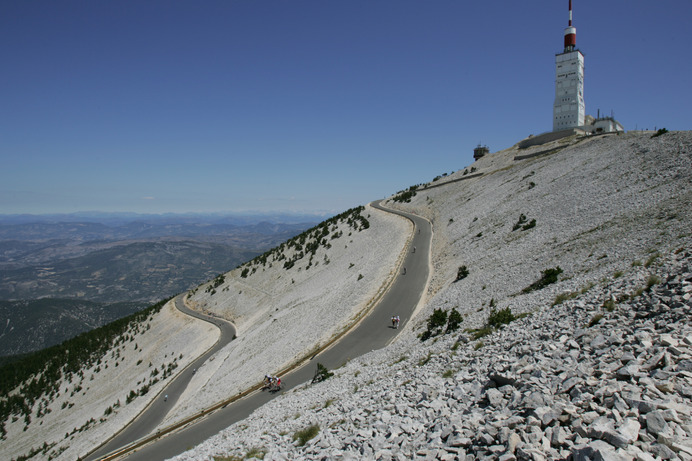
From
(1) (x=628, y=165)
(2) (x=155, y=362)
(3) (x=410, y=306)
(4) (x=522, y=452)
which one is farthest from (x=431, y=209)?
(4) (x=522, y=452)

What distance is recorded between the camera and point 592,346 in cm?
931

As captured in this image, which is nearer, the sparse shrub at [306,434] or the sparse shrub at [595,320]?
the sparse shrub at [306,434]

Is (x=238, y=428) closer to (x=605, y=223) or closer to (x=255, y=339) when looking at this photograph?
(x=255, y=339)

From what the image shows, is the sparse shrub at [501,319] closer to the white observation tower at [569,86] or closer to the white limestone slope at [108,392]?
the white limestone slope at [108,392]

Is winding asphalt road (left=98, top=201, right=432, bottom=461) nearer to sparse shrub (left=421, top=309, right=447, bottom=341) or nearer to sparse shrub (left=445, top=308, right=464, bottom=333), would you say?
sparse shrub (left=421, top=309, right=447, bottom=341)

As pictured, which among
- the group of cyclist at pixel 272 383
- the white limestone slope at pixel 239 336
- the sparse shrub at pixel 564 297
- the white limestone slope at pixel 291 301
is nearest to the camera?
the sparse shrub at pixel 564 297

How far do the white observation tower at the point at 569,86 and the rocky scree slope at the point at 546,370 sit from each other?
156ft

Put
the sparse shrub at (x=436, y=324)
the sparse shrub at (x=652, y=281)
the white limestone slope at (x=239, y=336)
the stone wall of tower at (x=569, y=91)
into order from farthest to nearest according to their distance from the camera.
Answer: the stone wall of tower at (x=569, y=91), the white limestone slope at (x=239, y=336), the sparse shrub at (x=436, y=324), the sparse shrub at (x=652, y=281)

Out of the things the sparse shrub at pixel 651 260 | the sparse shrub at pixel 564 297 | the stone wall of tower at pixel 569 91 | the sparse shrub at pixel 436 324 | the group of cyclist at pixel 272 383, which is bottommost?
the group of cyclist at pixel 272 383

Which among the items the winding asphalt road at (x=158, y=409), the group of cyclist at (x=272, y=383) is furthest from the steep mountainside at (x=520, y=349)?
the group of cyclist at (x=272, y=383)

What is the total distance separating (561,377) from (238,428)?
482 inches

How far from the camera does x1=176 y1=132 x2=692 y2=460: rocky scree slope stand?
6.43 metres

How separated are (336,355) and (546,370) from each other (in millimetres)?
15853

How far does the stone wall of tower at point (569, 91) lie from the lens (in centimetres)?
6700
